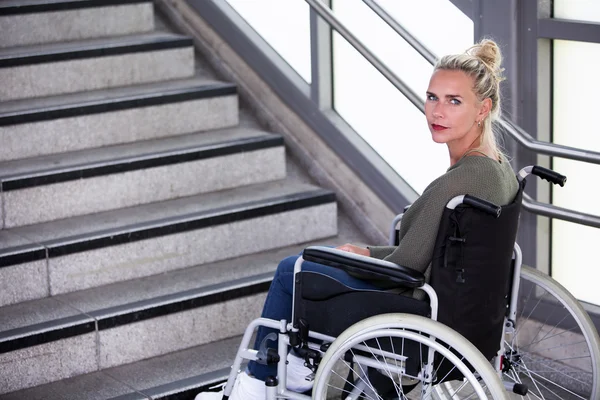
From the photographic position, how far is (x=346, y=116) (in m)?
3.98

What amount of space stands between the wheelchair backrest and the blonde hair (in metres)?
0.23

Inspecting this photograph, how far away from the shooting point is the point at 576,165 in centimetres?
317

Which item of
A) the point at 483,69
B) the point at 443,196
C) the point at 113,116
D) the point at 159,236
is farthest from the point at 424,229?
the point at 113,116

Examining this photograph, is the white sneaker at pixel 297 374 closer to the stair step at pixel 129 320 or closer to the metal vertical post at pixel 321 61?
the stair step at pixel 129 320

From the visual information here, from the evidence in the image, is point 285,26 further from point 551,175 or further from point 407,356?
point 407,356

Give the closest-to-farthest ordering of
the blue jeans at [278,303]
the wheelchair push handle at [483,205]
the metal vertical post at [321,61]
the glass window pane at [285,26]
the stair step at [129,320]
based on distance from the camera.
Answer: the wheelchair push handle at [483,205]
the blue jeans at [278,303]
the stair step at [129,320]
the metal vertical post at [321,61]
the glass window pane at [285,26]

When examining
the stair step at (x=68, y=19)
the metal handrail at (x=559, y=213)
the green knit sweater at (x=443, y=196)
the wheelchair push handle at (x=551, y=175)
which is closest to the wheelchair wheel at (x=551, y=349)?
the metal handrail at (x=559, y=213)

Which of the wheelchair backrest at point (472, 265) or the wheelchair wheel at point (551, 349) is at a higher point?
the wheelchair backrest at point (472, 265)

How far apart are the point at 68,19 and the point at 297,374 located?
7.75 ft

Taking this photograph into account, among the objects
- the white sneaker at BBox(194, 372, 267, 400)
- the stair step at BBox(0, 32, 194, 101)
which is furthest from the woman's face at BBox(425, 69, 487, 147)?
the stair step at BBox(0, 32, 194, 101)

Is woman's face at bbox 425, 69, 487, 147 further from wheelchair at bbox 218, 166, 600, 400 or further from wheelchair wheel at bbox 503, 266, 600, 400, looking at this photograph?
wheelchair wheel at bbox 503, 266, 600, 400

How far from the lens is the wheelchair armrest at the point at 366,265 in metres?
2.27

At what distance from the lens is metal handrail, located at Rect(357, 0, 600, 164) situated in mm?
2926

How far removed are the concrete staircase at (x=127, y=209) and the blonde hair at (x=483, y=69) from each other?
1.23m
